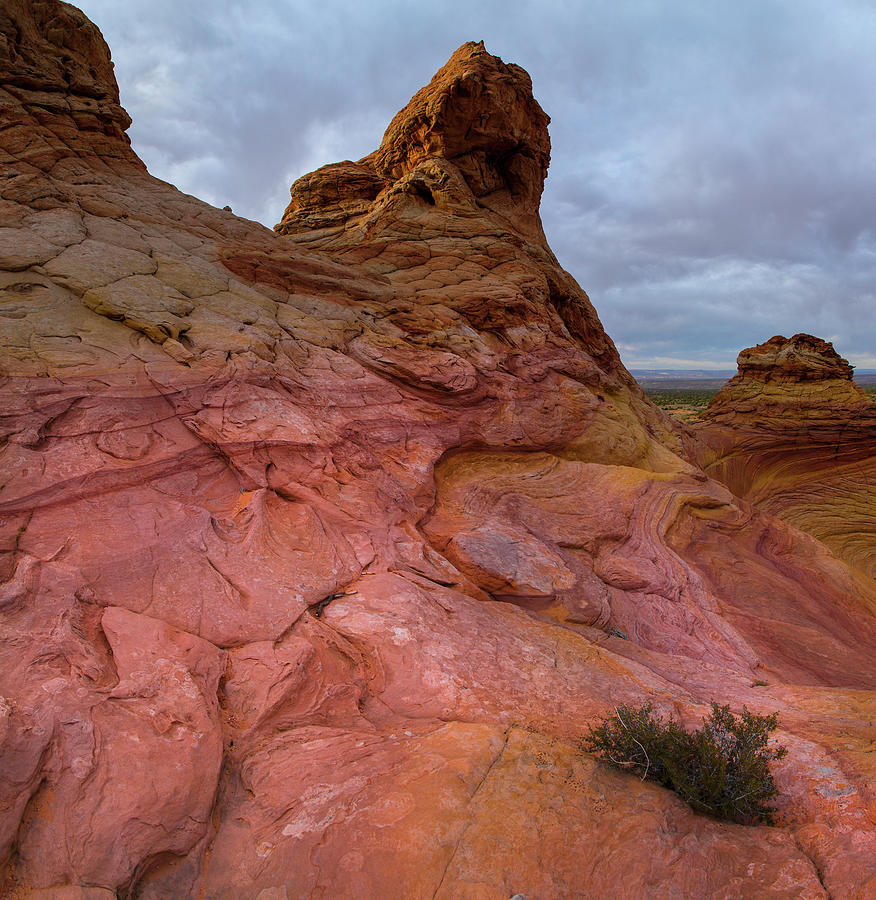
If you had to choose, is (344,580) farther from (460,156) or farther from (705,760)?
(460,156)

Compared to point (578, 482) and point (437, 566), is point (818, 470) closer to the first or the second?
point (578, 482)

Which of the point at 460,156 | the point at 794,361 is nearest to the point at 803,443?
the point at 794,361

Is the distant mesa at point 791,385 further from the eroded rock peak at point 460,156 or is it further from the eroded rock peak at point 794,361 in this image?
the eroded rock peak at point 460,156

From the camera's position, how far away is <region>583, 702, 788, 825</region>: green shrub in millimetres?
Answer: 4023

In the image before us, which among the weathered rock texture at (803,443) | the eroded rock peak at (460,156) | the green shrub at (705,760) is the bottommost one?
the green shrub at (705,760)

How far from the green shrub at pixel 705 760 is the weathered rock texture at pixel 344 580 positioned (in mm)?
189

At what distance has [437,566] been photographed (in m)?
8.09

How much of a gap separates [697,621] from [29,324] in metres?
12.8

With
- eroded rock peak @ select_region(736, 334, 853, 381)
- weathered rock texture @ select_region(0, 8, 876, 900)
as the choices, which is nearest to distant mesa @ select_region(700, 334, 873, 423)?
eroded rock peak @ select_region(736, 334, 853, 381)

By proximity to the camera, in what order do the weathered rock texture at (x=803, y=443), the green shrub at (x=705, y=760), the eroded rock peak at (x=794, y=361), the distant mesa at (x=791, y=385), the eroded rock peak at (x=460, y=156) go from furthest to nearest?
the eroded rock peak at (x=794, y=361) → the distant mesa at (x=791, y=385) → the weathered rock texture at (x=803, y=443) → the eroded rock peak at (x=460, y=156) → the green shrub at (x=705, y=760)

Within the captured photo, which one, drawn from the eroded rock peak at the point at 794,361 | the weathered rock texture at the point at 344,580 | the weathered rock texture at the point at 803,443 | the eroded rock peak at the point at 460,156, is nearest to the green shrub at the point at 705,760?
the weathered rock texture at the point at 344,580

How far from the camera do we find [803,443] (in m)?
24.3

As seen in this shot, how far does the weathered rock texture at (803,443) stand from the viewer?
2197 centimetres

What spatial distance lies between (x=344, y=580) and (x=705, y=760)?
470cm
